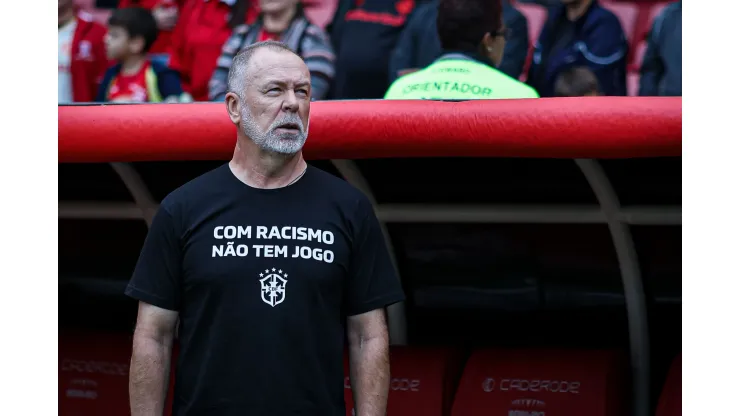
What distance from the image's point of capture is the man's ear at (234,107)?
288 centimetres

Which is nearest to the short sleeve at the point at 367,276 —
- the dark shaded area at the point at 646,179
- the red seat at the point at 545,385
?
the dark shaded area at the point at 646,179

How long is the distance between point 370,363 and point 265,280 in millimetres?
328

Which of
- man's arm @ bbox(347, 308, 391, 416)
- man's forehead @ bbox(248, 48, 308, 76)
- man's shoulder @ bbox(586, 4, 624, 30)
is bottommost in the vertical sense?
man's arm @ bbox(347, 308, 391, 416)

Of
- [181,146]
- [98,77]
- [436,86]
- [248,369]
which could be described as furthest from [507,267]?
[98,77]

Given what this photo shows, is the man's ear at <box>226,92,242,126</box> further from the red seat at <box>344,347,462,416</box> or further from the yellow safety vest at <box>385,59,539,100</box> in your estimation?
the red seat at <box>344,347,462,416</box>

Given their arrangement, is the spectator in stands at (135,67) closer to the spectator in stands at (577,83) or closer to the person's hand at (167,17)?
the person's hand at (167,17)

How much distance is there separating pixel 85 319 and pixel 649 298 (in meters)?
2.33

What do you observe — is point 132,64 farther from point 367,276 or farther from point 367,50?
point 367,276

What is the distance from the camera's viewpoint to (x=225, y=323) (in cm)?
276

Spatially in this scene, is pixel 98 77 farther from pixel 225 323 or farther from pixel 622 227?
pixel 225 323

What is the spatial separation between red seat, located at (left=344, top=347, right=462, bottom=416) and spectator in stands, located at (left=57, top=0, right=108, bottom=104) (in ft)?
8.68

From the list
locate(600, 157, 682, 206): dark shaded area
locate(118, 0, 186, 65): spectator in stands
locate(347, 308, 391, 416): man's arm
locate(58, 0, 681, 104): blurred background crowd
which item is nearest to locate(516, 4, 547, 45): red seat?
locate(58, 0, 681, 104): blurred background crowd

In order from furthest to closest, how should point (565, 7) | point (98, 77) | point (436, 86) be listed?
1. point (98, 77)
2. point (565, 7)
3. point (436, 86)

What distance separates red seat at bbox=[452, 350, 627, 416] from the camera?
3.96 metres
